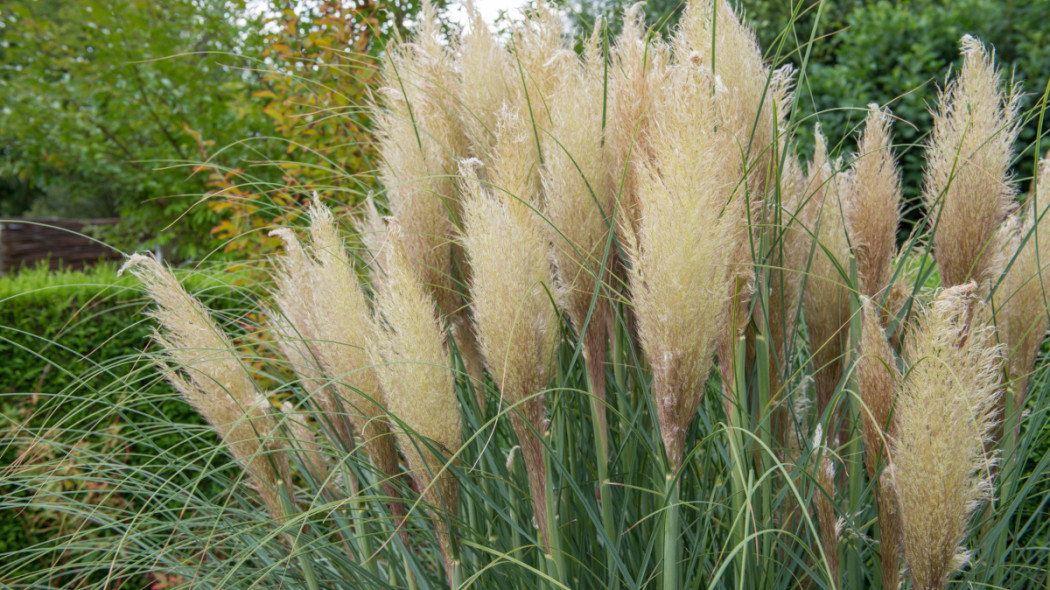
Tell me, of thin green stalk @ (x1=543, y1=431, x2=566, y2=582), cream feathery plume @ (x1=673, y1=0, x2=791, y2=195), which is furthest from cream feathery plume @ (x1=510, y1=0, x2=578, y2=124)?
thin green stalk @ (x1=543, y1=431, x2=566, y2=582)

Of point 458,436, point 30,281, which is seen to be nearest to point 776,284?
point 458,436

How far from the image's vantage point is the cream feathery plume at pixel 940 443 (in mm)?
1113

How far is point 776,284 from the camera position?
1.69 metres

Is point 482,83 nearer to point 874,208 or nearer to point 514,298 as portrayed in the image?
point 514,298

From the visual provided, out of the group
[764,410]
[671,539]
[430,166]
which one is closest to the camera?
[671,539]

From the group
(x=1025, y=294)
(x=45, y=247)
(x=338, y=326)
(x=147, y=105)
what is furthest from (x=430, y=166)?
(x=45, y=247)

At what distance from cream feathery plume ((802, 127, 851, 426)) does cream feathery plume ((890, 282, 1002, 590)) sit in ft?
1.53

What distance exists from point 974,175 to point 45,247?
10.0 metres

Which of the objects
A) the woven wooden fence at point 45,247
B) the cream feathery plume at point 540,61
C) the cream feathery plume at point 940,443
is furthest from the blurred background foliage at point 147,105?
the cream feathery plume at point 940,443

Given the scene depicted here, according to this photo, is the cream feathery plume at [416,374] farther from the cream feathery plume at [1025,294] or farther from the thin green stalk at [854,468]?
the cream feathery plume at [1025,294]

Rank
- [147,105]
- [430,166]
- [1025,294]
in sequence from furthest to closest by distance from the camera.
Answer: [147,105] → [430,166] → [1025,294]

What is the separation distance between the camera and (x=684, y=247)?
1.17 metres

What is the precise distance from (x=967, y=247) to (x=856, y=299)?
0.26 m

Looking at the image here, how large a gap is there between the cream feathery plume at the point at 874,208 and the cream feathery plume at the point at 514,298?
2.72 ft
